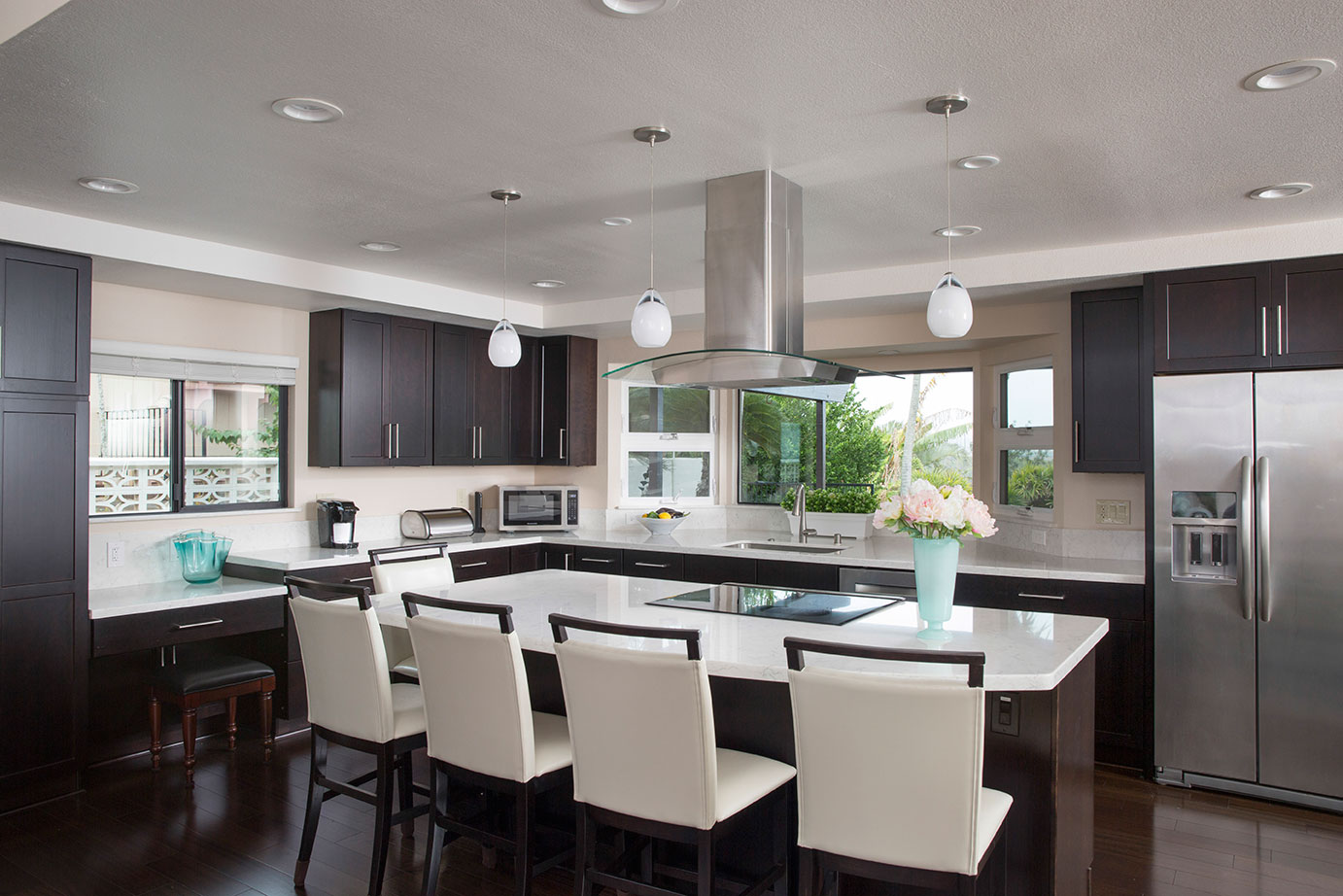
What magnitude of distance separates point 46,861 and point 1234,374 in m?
5.09

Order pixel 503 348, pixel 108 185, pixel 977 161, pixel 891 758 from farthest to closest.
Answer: pixel 503 348
pixel 108 185
pixel 977 161
pixel 891 758

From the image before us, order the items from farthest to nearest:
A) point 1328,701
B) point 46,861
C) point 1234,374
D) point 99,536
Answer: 1. point 99,536
2. point 1234,374
3. point 1328,701
4. point 46,861

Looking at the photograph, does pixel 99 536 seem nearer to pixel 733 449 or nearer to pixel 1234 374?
pixel 733 449

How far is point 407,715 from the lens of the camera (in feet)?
9.27

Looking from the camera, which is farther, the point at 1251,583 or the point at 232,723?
the point at 232,723

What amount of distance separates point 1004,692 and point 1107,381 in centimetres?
262

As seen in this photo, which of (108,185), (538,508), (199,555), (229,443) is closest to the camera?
(108,185)

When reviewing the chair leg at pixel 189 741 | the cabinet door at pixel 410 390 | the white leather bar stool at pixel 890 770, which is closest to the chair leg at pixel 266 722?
the chair leg at pixel 189 741

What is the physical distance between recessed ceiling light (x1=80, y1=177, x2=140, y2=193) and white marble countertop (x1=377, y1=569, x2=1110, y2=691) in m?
1.85

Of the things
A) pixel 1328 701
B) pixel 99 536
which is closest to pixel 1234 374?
pixel 1328 701

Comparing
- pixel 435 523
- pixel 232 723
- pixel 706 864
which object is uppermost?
pixel 435 523

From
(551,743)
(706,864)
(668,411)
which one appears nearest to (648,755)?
(706,864)

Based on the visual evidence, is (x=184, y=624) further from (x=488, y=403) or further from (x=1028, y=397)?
(x=1028, y=397)

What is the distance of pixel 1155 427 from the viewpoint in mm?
3975
